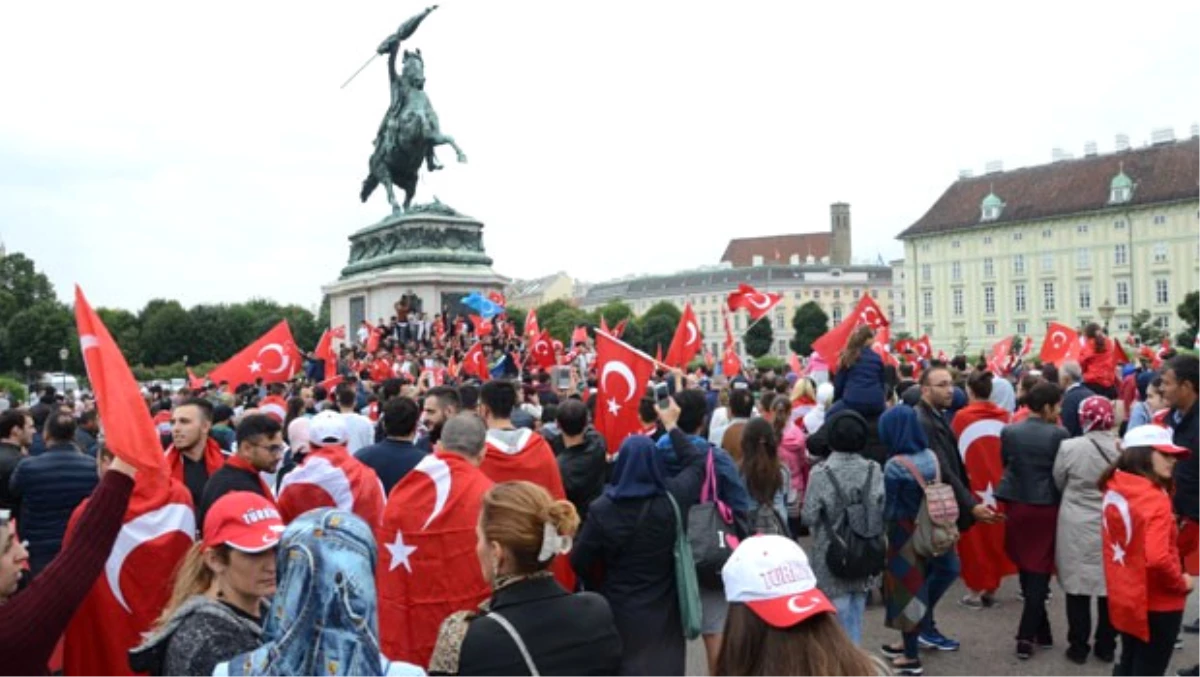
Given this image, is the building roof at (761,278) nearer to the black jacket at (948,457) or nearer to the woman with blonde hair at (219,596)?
the black jacket at (948,457)

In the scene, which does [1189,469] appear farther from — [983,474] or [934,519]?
[983,474]

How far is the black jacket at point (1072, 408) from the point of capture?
36.0 ft

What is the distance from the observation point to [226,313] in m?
92.1

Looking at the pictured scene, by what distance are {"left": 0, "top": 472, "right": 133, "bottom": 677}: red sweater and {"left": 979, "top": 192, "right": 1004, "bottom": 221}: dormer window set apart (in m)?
108

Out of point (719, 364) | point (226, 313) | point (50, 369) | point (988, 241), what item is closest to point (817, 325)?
point (988, 241)

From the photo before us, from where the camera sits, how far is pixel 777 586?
2783 millimetres

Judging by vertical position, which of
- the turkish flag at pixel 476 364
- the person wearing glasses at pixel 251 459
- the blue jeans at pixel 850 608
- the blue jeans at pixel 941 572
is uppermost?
the person wearing glasses at pixel 251 459

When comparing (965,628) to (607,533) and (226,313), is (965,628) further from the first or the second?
(226,313)

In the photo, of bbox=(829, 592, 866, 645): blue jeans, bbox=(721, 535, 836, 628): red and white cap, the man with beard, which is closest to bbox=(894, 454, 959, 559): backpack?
bbox=(829, 592, 866, 645): blue jeans

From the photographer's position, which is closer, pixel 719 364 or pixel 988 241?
pixel 719 364

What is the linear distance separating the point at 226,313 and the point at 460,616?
308ft

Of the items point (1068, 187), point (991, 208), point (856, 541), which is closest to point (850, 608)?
point (856, 541)

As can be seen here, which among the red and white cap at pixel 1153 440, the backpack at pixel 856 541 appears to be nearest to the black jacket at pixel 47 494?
the backpack at pixel 856 541

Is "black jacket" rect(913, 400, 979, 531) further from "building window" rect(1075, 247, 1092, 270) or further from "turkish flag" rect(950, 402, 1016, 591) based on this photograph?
"building window" rect(1075, 247, 1092, 270)
